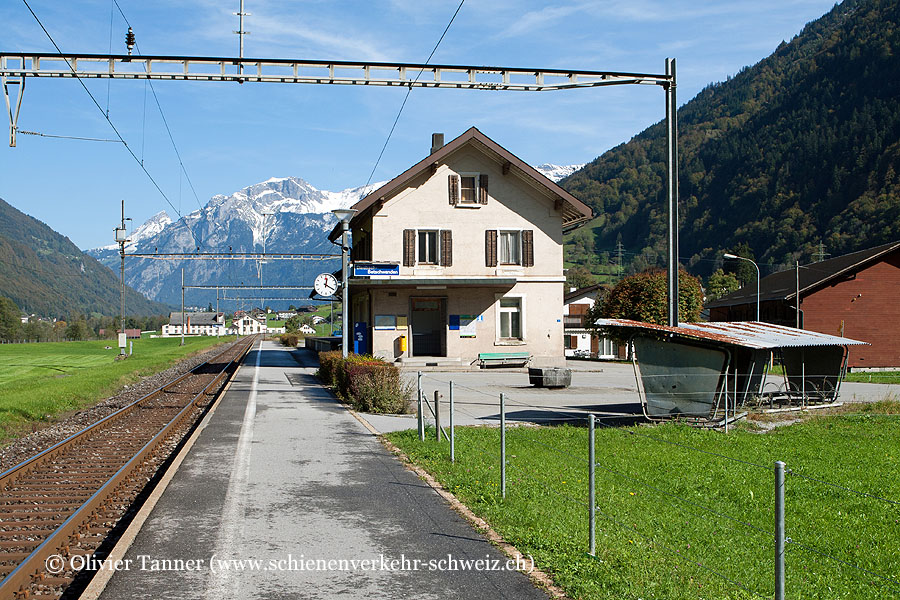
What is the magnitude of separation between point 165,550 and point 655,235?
163 m

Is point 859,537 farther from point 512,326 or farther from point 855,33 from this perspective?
point 855,33

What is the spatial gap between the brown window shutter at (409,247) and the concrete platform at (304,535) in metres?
23.6

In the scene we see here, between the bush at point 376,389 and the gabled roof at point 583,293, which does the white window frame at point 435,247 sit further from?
the gabled roof at point 583,293

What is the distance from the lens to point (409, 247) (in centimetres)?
3700

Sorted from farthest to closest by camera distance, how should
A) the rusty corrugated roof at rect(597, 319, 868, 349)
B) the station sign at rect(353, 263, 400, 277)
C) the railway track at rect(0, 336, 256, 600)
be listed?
the station sign at rect(353, 263, 400, 277), the rusty corrugated roof at rect(597, 319, 868, 349), the railway track at rect(0, 336, 256, 600)

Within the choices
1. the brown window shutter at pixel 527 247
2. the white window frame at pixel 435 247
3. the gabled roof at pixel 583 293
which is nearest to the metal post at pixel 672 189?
the brown window shutter at pixel 527 247

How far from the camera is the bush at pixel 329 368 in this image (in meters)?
26.0

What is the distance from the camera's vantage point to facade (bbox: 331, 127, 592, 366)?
36.8 meters

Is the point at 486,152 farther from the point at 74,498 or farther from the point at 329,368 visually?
the point at 74,498

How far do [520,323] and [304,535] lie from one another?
100ft

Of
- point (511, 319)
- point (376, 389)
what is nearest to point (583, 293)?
point (511, 319)

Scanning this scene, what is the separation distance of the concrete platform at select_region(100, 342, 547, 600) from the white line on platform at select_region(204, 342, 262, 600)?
0.5 inches

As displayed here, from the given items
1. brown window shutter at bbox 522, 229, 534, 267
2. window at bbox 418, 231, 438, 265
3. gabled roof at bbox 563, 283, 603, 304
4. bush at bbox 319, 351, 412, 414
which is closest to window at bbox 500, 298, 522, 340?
brown window shutter at bbox 522, 229, 534, 267

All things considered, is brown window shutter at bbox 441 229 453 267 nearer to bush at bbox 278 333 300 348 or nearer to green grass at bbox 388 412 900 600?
green grass at bbox 388 412 900 600
